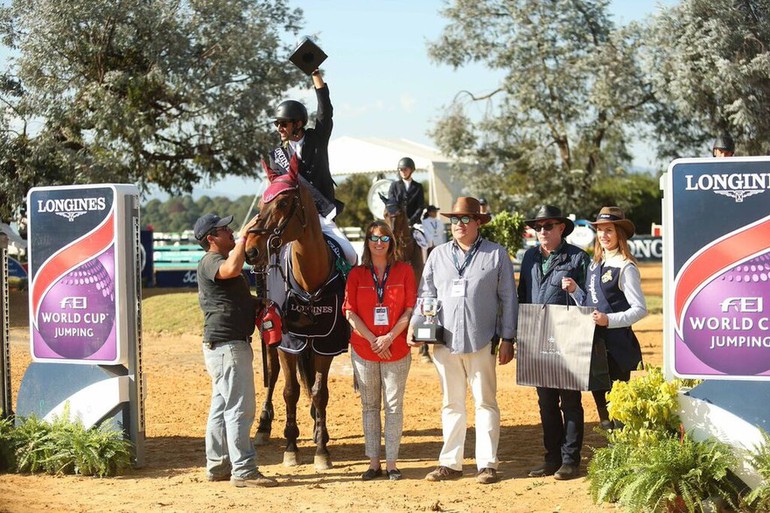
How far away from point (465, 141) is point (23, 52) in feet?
41.7

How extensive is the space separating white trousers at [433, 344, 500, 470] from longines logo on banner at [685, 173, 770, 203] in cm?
194

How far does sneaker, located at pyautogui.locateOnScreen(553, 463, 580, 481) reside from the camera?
23.5 ft

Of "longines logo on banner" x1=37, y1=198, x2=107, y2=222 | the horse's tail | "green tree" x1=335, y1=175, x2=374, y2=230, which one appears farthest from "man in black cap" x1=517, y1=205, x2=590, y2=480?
"green tree" x1=335, y1=175, x2=374, y2=230

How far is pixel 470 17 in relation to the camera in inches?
1106

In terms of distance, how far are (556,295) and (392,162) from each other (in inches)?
1060

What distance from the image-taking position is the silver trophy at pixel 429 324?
7121 millimetres

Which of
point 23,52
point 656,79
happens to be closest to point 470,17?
point 656,79

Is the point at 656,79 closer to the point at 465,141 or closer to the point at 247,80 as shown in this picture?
the point at 465,141

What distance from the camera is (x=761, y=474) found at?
5887mm

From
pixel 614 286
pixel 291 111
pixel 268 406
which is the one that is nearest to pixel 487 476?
pixel 614 286

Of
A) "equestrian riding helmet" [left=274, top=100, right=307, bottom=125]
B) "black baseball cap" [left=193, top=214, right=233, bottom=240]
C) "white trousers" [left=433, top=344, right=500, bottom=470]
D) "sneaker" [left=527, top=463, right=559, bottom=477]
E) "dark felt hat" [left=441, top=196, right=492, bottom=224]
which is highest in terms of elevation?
"equestrian riding helmet" [left=274, top=100, right=307, bottom=125]

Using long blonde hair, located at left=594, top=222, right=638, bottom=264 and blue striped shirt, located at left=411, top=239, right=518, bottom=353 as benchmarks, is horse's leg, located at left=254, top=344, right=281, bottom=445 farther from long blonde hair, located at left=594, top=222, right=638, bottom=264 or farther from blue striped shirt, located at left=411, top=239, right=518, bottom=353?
long blonde hair, located at left=594, top=222, right=638, bottom=264

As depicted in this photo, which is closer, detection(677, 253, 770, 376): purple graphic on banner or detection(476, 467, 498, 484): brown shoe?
detection(677, 253, 770, 376): purple graphic on banner

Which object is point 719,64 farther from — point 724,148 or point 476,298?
point 476,298
